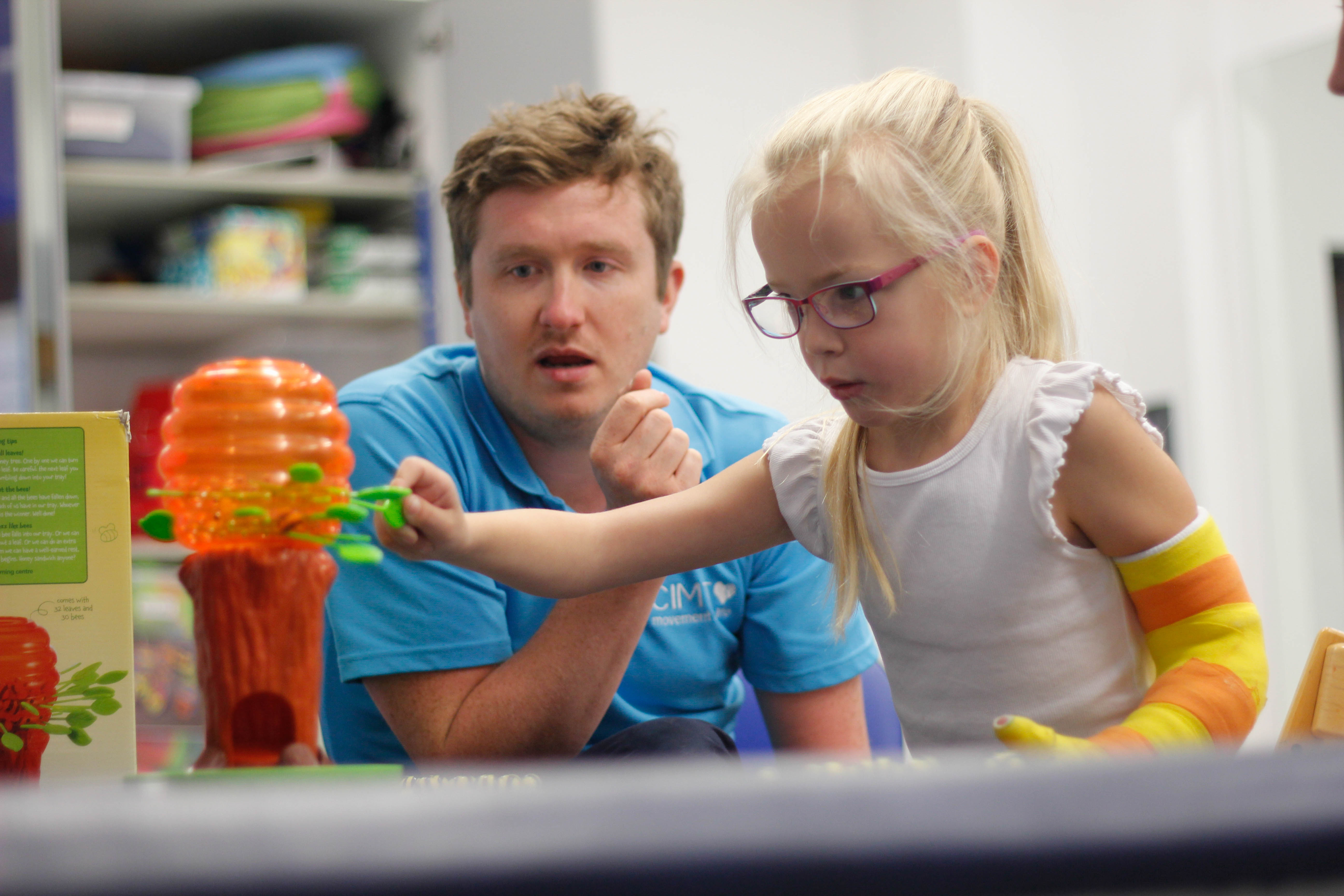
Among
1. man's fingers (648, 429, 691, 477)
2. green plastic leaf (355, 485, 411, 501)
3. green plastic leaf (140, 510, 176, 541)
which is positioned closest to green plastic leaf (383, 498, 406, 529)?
green plastic leaf (355, 485, 411, 501)

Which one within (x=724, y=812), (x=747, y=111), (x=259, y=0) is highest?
(x=259, y=0)

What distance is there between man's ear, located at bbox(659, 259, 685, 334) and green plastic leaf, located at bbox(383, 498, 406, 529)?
0.75 m

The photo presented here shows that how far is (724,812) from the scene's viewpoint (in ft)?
0.68

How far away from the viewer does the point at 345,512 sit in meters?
0.60

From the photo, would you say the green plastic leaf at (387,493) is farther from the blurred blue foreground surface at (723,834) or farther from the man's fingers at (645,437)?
the blurred blue foreground surface at (723,834)

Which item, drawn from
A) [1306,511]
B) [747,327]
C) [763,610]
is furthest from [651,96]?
[1306,511]

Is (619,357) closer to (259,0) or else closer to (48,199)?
(48,199)

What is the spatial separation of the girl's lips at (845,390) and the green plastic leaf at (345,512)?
371 mm

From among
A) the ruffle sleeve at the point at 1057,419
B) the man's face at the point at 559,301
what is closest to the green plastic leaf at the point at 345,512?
the ruffle sleeve at the point at 1057,419

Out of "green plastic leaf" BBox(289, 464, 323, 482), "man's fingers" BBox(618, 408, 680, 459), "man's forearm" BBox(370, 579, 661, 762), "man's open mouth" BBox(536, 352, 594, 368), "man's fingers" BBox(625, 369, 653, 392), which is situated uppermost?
"man's open mouth" BBox(536, 352, 594, 368)

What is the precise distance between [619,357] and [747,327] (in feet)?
3.78

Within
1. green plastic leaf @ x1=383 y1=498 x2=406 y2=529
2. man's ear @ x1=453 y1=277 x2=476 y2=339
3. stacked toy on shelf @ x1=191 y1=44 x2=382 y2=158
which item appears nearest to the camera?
green plastic leaf @ x1=383 y1=498 x2=406 y2=529

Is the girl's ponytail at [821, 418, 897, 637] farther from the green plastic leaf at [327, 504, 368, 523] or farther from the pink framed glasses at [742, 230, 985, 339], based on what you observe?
the green plastic leaf at [327, 504, 368, 523]

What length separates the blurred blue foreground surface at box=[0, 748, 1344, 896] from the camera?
0.64 feet
